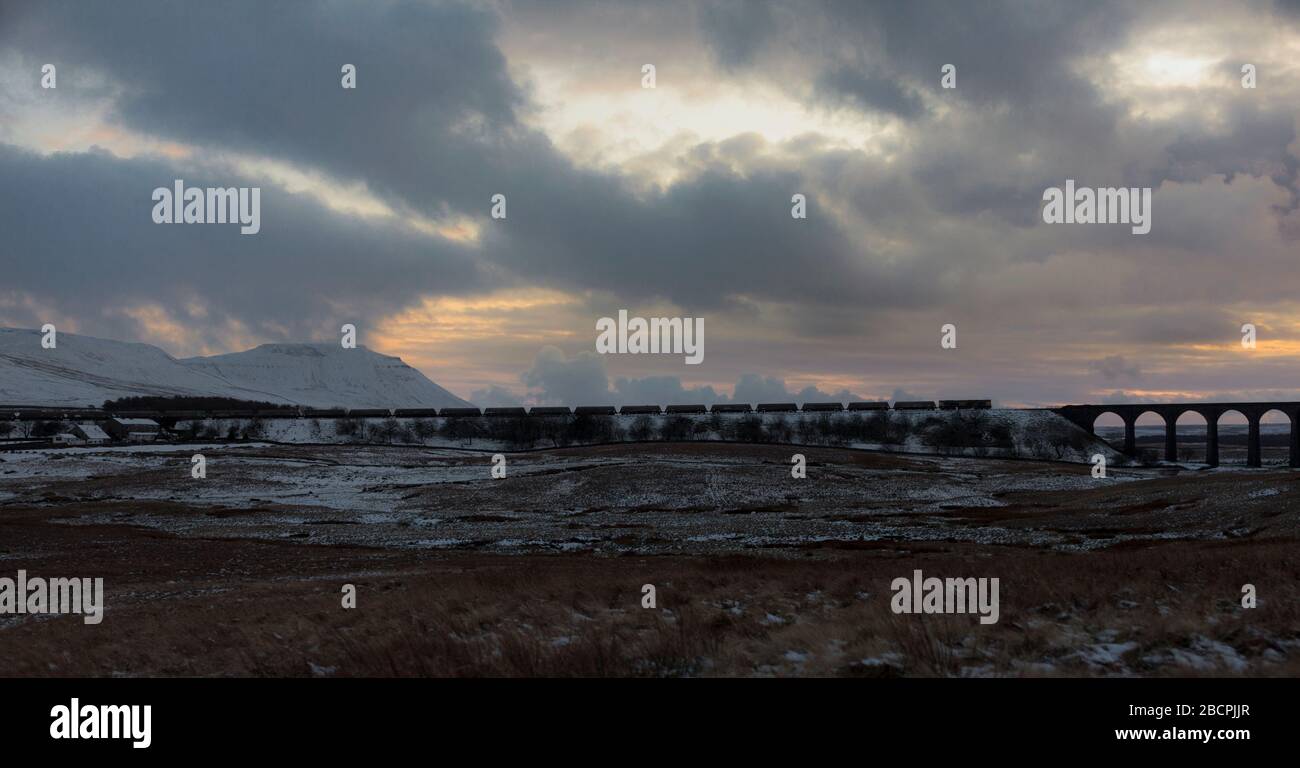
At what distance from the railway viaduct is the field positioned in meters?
82.1

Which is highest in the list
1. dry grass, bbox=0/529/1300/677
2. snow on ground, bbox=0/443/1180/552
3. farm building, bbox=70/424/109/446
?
dry grass, bbox=0/529/1300/677

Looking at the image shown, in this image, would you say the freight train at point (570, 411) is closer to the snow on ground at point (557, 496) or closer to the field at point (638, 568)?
the snow on ground at point (557, 496)

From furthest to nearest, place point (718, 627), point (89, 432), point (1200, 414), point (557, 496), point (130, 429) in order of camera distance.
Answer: point (130, 429), point (89, 432), point (1200, 414), point (557, 496), point (718, 627)

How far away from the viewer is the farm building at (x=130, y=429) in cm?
16550

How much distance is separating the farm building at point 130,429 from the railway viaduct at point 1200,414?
205310 millimetres

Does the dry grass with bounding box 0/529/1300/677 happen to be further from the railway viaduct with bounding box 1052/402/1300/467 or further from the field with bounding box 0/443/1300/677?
the railway viaduct with bounding box 1052/402/1300/467

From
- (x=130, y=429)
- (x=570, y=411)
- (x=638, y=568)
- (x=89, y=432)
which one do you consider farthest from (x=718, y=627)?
(x=130, y=429)

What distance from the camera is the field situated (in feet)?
36.4

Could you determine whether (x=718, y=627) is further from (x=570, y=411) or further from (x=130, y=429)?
(x=130, y=429)

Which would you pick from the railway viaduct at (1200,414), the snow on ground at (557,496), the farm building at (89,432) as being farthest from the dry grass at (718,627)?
the farm building at (89,432)

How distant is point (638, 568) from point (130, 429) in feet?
620

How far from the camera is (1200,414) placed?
160500 mm

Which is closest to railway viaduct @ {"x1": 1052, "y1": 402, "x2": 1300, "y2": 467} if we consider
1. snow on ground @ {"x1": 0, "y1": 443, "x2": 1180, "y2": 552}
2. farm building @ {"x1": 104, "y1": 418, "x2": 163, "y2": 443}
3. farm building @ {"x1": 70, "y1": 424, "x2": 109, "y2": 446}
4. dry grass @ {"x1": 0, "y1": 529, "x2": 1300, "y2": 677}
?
snow on ground @ {"x1": 0, "y1": 443, "x2": 1180, "y2": 552}
